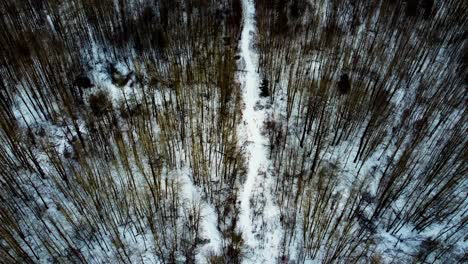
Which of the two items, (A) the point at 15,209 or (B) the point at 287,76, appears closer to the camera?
(A) the point at 15,209

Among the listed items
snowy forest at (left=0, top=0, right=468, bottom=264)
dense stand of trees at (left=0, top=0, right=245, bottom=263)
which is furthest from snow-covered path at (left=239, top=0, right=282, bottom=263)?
dense stand of trees at (left=0, top=0, right=245, bottom=263)

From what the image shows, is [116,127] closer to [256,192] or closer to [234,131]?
[234,131]

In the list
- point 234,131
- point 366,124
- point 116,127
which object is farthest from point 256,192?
point 116,127

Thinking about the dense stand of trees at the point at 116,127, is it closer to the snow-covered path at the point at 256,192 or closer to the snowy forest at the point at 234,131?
the snowy forest at the point at 234,131

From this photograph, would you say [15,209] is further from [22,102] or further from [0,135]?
[22,102]

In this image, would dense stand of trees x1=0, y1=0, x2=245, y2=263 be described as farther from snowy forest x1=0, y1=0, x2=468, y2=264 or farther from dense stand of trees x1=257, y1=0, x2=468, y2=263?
dense stand of trees x1=257, y1=0, x2=468, y2=263

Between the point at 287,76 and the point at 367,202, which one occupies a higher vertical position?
the point at 287,76

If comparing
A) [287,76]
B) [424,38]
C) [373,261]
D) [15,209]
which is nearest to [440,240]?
[373,261]
